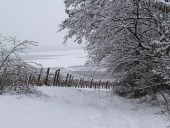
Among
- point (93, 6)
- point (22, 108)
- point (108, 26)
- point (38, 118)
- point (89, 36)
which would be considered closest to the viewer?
point (38, 118)

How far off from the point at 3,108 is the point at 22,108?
648 mm

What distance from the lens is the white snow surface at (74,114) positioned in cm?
754

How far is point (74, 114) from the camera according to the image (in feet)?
31.1

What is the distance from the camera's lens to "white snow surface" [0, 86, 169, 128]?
7543mm

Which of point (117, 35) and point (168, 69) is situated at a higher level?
point (117, 35)

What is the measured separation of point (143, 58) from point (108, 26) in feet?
6.37

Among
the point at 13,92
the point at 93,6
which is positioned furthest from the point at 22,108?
the point at 93,6

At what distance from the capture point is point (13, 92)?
11211 mm

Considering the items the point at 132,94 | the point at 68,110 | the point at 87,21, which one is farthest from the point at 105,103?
the point at 87,21

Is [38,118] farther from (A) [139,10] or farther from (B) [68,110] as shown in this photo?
(A) [139,10]

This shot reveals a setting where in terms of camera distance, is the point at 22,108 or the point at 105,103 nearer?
the point at 22,108

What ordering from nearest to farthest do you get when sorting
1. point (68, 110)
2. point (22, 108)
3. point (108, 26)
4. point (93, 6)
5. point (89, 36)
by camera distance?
point (22, 108)
point (68, 110)
point (108, 26)
point (93, 6)
point (89, 36)

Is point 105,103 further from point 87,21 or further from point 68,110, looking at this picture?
point 87,21

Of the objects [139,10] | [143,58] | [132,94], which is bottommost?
[132,94]
